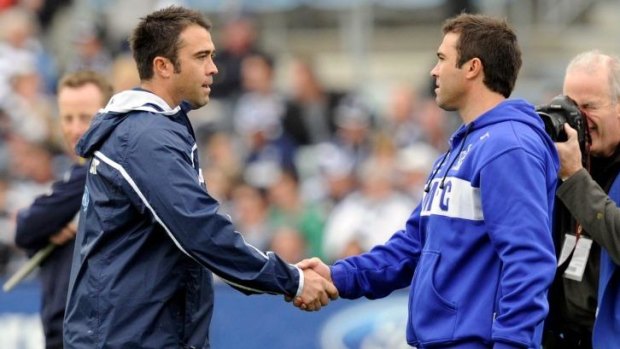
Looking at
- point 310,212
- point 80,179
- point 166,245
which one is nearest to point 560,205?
point 166,245

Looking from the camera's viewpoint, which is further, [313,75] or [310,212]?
[313,75]

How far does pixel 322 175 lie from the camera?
43.7 feet

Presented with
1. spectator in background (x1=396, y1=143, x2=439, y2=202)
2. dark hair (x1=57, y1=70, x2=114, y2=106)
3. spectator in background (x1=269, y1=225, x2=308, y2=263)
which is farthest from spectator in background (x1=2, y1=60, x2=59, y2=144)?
dark hair (x1=57, y1=70, x2=114, y2=106)

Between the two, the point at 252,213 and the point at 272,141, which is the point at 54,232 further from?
the point at 272,141

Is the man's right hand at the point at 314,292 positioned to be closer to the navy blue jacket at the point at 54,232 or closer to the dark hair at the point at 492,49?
the dark hair at the point at 492,49

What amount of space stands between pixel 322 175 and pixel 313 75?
1.27 metres

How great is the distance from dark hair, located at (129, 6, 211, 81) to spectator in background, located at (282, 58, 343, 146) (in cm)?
779

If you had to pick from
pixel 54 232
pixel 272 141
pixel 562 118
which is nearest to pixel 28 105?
pixel 272 141

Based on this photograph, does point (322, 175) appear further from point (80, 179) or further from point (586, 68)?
point (586, 68)

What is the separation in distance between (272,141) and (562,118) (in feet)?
25.6

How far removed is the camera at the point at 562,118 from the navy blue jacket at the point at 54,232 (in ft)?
8.32

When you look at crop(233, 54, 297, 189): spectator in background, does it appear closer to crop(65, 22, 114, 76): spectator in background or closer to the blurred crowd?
the blurred crowd

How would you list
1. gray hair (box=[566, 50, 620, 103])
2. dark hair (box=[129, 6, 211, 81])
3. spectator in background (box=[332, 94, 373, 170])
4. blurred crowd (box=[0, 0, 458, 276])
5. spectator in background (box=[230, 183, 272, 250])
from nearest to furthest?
dark hair (box=[129, 6, 211, 81]) → gray hair (box=[566, 50, 620, 103]) → blurred crowd (box=[0, 0, 458, 276]) → spectator in background (box=[230, 183, 272, 250]) → spectator in background (box=[332, 94, 373, 170])

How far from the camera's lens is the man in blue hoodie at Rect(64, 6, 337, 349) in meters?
5.82
